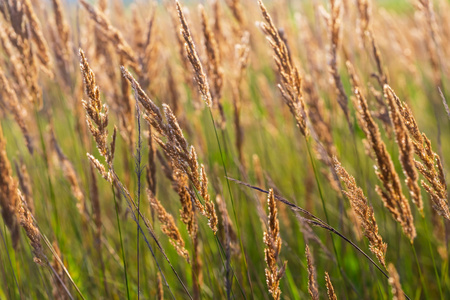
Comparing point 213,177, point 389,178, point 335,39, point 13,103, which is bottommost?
point 389,178

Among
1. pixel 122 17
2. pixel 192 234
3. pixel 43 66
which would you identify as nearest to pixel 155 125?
pixel 192 234

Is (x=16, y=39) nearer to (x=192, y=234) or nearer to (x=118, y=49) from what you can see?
(x=118, y=49)

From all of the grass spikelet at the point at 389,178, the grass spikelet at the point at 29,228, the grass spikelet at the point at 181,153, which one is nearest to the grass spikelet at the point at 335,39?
the grass spikelet at the point at 389,178

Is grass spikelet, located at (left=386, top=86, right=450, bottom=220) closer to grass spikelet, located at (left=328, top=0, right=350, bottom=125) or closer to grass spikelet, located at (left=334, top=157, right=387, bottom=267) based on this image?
grass spikelet, located at (left=334, top=157, right=387, bottom=267)

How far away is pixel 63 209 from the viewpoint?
3145 millimetres

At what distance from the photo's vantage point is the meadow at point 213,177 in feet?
4.18

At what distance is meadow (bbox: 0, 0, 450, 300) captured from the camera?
4.18 feet

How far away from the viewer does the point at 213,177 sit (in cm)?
219

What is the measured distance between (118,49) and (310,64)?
128cm

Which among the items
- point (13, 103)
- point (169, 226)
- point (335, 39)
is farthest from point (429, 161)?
point (13, 103)

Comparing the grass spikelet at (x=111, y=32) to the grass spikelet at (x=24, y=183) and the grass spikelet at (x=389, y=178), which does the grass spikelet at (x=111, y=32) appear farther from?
the grass spikelet at (x=389, y=178)

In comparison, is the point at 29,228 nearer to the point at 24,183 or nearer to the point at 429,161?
the point at 24,183

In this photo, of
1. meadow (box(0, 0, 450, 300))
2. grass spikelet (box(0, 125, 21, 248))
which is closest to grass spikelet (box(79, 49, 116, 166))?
meadow (box(0, 0, 450, 300))

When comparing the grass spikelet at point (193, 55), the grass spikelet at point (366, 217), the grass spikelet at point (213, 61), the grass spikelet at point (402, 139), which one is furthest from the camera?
the grass spikelet at point (213, 61)
